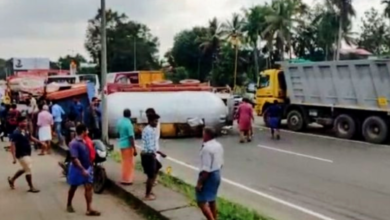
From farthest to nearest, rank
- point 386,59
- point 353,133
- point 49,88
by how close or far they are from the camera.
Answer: point 49,88 → point 353,133 → point 386,59

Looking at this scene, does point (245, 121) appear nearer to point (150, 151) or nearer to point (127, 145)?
point (127, 145)

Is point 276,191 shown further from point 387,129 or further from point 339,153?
point 387,129

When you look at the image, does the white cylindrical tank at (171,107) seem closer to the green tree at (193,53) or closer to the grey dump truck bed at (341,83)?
the grey dump truck bed at (341,83)

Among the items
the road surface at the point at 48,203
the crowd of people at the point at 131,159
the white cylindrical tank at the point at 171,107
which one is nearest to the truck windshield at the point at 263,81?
the white cylindrical tank at the point at 171,107

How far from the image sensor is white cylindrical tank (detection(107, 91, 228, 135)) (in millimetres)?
22625

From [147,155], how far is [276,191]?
3.06 m

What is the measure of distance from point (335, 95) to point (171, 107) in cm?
601

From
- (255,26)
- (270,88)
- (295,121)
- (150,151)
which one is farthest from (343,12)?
(150,151)

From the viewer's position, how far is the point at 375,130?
68.9 ft

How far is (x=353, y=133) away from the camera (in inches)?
864

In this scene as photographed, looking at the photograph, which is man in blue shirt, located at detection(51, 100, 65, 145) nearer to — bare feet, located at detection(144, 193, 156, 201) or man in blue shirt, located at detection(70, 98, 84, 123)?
man in blue shirt, located at detection(70, 98, 84, 123)

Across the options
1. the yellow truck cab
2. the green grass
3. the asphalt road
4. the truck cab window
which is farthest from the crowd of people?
the truck cab window

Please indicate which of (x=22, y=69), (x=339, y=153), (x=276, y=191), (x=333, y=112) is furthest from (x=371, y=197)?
(x=22, y=69)

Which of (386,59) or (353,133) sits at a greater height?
(386,59)
